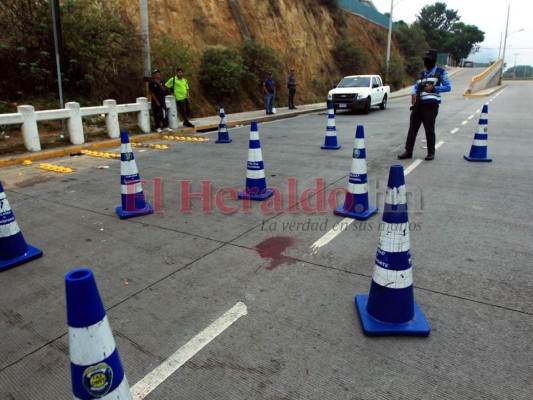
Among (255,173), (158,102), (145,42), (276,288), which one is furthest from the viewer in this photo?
(145,42)

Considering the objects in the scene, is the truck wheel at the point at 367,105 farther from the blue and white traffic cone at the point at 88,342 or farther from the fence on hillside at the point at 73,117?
the blue and white traffic cone at the point at 88,342

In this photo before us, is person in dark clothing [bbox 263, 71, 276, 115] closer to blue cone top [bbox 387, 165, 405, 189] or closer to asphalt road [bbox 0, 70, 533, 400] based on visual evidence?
asphalt road [bbox 0, 70, 533, 400]

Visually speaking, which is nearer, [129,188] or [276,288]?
[276,288]

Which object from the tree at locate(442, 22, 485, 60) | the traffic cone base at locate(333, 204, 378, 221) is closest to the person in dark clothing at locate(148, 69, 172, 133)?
the traffic cone base at locate(333, 204, 378, 221)

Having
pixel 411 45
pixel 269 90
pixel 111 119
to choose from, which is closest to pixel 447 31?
pixel 411 45

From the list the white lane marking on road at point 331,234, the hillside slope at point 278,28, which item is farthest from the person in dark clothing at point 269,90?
the white lane marking on road at point 331,234

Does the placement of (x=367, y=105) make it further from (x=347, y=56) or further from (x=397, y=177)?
(x=347, y=56)

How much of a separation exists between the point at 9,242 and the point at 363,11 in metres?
50.6

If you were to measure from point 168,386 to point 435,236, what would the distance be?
339 centimetres

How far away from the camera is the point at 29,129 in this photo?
10211mm

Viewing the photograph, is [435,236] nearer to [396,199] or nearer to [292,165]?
[396,199]

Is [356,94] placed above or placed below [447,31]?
below

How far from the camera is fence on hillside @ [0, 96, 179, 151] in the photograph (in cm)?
1009

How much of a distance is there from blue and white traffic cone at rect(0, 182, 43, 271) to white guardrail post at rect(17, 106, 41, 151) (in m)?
6.97
